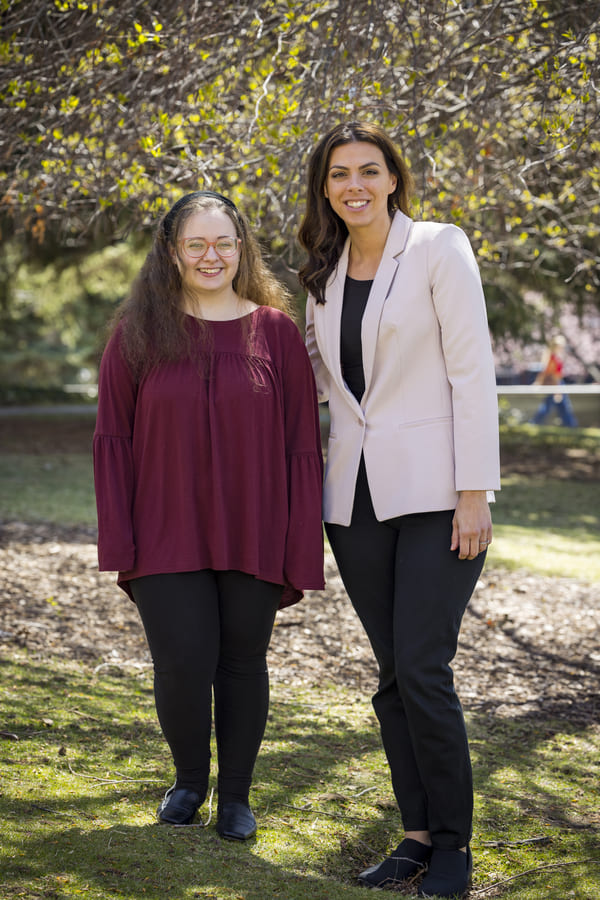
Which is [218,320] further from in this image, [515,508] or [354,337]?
[515,508]

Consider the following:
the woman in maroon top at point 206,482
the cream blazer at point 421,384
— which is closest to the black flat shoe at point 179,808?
the woman in maroon top at point 206,482

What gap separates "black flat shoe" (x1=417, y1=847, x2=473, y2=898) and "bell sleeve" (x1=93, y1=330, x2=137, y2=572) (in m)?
1.21

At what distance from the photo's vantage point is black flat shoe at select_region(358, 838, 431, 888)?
9.02ft

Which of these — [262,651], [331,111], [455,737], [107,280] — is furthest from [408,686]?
[107,280]

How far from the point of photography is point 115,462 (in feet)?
9.31

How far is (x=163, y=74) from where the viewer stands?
4.88m

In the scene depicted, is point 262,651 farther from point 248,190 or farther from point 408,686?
point 248,190

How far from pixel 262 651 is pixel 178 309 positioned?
1076mm

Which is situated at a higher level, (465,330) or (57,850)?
(465,330)

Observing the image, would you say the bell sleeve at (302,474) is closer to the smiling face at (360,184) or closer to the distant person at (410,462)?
the distant person at (410,462)

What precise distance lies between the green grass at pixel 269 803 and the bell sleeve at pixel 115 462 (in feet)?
2.65

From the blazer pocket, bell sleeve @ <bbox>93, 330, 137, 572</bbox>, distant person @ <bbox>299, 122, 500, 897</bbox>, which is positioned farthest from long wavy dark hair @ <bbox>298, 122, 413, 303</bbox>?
bell sleeve @ <bbox>93, 330, 137, 572</bbox>

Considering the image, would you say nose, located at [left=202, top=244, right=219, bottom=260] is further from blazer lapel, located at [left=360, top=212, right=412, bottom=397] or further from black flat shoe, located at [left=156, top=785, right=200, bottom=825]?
black flat shoe, located at [left=156, top=785, right=200, bottom=825]

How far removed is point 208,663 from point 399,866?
792 millimetres
